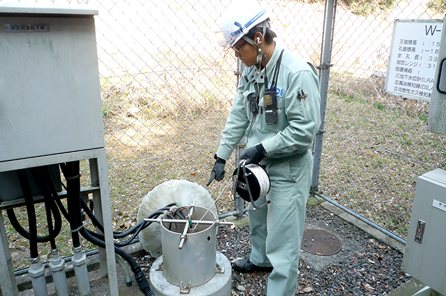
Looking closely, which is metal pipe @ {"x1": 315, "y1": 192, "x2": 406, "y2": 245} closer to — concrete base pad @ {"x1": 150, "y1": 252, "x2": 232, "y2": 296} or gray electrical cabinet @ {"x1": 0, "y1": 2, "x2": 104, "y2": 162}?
concrete base pad @ {"x1": 150, "y1": 252, "x2": 232, "y2": 296}

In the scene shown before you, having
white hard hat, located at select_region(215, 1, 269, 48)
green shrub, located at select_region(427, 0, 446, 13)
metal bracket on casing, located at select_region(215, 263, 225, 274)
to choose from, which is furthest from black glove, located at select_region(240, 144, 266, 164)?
green shrub, located at select_region(427, 0, 446, 13)

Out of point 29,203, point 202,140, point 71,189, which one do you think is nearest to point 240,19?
point 71,189

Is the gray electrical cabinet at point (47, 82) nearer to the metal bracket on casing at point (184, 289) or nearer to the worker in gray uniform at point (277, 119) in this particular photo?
the worker in gray uniform at point (277, 119)

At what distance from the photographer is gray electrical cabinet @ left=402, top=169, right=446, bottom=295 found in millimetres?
2180

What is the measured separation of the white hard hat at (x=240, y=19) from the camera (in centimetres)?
212

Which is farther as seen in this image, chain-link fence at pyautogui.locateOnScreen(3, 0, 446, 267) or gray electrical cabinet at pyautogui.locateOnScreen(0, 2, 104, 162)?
chain-link fence at pyautogui.locateOnScreen(3, 0, 446, 267)

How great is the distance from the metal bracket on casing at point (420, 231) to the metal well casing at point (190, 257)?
1405mm

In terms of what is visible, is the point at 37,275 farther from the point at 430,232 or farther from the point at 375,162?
the point at 375,162

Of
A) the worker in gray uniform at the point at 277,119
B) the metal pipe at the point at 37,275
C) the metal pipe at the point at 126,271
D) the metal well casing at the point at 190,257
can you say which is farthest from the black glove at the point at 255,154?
the metal pipe at the point at 37,275

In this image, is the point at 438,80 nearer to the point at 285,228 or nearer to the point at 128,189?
the point at 285,228

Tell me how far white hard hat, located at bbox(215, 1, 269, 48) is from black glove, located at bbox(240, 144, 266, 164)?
697 mm

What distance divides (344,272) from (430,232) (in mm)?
863

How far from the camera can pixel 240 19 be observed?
6.97ft

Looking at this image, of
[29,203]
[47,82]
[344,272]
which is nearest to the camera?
[47,82]
